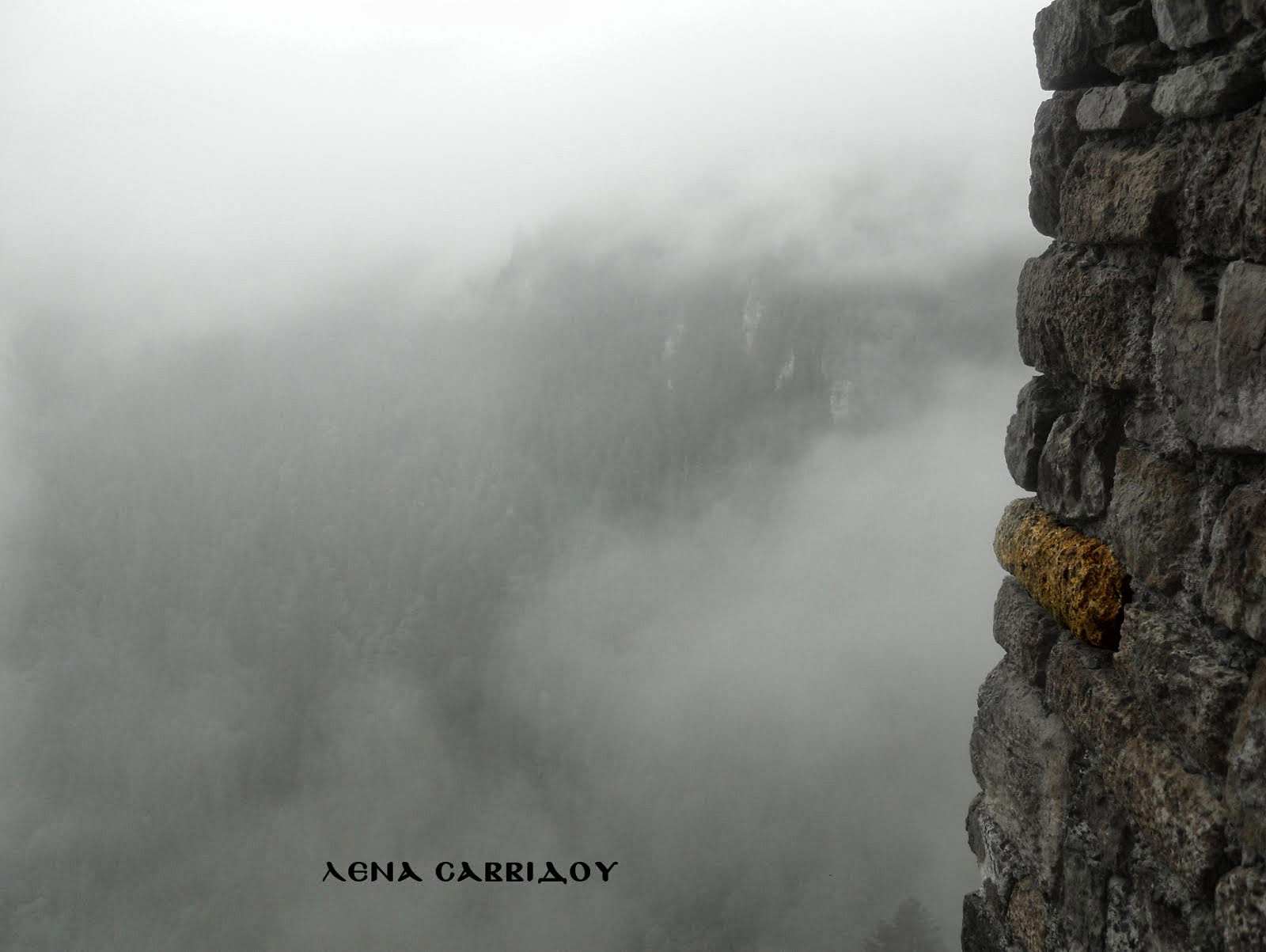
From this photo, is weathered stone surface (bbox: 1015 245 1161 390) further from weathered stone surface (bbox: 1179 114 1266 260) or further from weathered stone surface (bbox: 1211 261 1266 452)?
weathered stone surface (bbox: 1211 261 1266 452)

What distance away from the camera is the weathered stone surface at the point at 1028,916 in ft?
8.91

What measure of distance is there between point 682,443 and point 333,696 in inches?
2593

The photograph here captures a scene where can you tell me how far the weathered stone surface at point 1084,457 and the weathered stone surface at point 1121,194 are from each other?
0.42 metres

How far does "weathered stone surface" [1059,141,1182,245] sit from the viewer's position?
221 centimetres

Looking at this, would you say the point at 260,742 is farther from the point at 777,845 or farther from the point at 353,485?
the point at 777,845

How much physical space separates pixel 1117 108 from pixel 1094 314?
1.67ft

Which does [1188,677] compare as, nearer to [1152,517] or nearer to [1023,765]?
[1152,517]

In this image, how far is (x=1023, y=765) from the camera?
2.81 meters

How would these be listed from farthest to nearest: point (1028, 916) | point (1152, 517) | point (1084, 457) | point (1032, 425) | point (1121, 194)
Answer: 1. point (1032, 425)
2. point (1028, 916)
3. point (1084, 457)
4. point (1121, 194)
5. point (1152, 517)

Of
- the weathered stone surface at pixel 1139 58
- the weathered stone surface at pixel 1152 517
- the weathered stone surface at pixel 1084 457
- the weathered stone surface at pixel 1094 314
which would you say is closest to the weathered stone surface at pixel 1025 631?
the weathered stone surface at pixel 1084 457

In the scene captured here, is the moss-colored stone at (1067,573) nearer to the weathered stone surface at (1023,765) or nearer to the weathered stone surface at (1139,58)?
the weathered stone surface at (1023,765)

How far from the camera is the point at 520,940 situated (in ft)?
301

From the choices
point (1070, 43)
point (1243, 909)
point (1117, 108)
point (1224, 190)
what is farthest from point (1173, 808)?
point (1070, 43)

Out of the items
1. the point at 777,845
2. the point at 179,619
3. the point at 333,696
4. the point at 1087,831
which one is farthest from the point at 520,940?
the point at 1087,831
